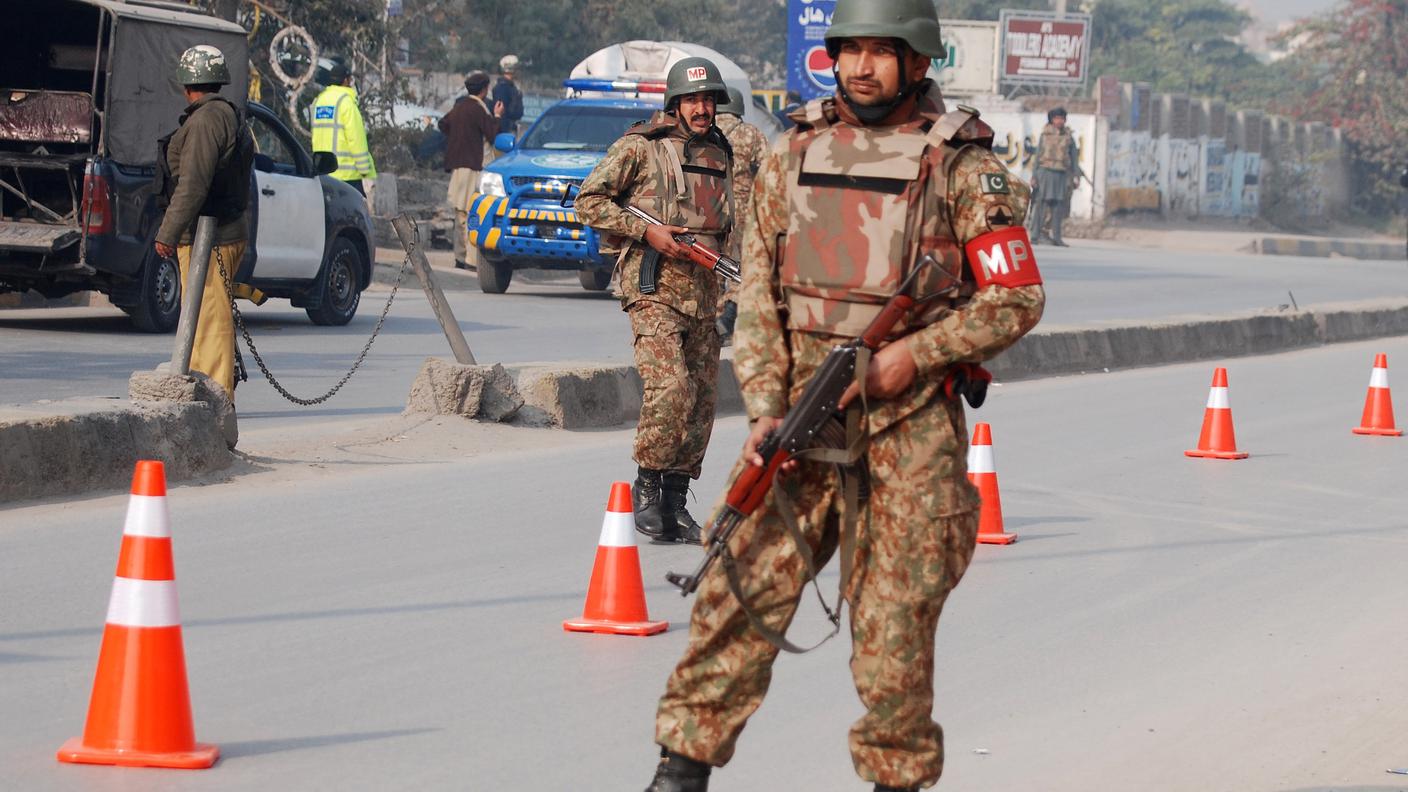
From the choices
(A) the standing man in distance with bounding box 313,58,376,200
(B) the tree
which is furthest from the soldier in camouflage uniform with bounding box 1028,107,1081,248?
(B) the tree

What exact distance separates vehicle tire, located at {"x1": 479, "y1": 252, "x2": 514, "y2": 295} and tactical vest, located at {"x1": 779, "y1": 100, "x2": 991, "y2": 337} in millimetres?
16244

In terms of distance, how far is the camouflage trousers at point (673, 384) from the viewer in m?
7.65

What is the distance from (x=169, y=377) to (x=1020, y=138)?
38.5 metres

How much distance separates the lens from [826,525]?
4.16 metres

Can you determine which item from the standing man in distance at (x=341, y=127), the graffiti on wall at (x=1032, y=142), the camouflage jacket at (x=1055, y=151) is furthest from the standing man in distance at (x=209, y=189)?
the graffiti on wall at (x=1032, y=142)

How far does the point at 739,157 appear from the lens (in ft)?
29.3

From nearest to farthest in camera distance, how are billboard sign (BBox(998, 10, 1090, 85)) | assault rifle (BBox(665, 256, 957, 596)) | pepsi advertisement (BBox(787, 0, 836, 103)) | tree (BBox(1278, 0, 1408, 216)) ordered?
assault rifle (BBox(665, 256, 957, 596))
pepsi advertisement (BBox(787, 0, 836, 103))
billboard sign (BBox(998, 10, 1090, 85))
tree (BBox(1278, 0, 1408, 216))

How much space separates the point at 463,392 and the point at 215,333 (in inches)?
54.5

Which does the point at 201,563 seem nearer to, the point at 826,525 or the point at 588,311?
the point at 826,525

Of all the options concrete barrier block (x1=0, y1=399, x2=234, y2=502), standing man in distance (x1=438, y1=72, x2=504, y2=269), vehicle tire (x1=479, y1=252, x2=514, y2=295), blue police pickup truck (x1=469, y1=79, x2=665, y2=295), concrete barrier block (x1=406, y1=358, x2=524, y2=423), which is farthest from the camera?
standing man in distance (x1=438, y1=72, x2=504, y2=269)

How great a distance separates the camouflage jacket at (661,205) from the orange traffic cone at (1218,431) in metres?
4.30

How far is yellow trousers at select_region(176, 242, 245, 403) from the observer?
10109mm

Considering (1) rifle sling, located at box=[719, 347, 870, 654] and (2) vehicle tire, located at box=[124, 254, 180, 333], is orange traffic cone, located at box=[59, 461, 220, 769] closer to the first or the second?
(1) rifle sling, located at box=[719, 347, 870, 654]

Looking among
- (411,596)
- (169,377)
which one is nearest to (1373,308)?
(169,377)
